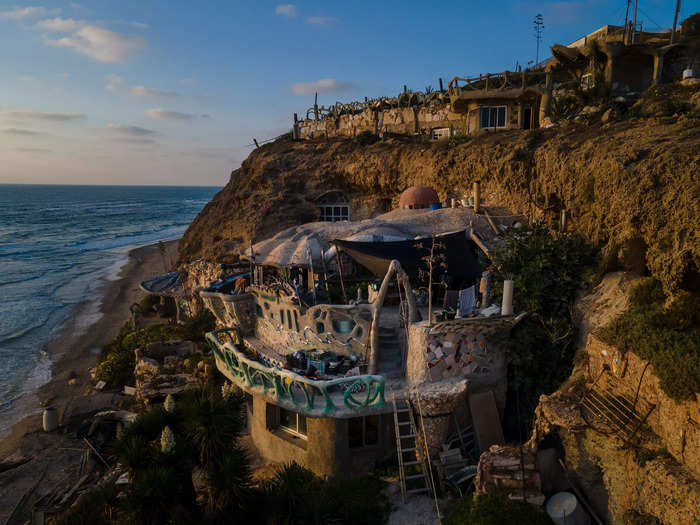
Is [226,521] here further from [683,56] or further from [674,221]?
[683,56]

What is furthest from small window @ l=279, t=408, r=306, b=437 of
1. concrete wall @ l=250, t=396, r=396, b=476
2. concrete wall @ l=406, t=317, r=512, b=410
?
concrete wall @ l=406, t=317, r=512, b=410

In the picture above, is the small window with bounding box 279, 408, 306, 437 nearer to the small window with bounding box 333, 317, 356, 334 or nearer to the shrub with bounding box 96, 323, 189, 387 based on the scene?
the small window with bounding box 333, 317, 356, 334

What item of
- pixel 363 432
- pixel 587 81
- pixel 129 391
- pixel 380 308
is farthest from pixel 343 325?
pixel 587 81

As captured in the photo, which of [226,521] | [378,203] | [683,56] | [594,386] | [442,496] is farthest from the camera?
[378,203]

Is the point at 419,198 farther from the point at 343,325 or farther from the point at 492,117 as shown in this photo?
the point at 343,325

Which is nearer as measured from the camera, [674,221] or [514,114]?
[674,221]

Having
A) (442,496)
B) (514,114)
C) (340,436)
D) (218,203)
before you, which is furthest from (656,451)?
(218,203)
